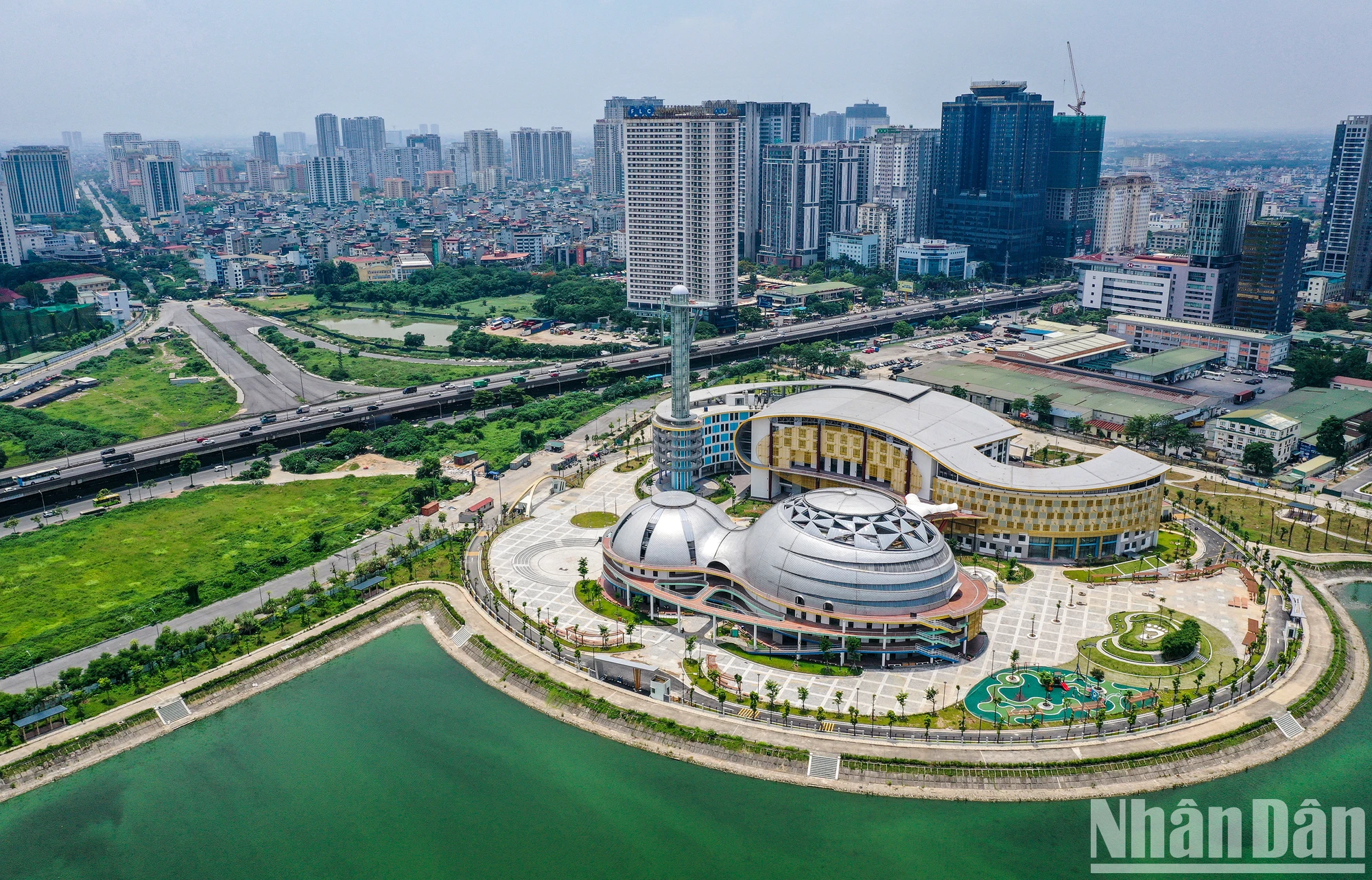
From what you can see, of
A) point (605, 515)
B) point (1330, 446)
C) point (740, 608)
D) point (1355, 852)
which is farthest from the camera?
point (1330, 446)

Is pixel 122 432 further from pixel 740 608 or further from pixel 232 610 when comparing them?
pixel 740 608

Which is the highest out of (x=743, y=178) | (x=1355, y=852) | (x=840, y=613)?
(x=743, y=178)

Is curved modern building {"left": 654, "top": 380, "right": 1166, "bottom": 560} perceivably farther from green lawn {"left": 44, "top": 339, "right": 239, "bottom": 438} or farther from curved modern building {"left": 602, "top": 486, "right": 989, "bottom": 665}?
green lawn {"left": 44, "top": 339, "right": 239, "bottom": 438}

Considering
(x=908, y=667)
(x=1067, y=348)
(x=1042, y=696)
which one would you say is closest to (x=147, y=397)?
(x=908, y=667)

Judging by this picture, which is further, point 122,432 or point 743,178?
point 743,178

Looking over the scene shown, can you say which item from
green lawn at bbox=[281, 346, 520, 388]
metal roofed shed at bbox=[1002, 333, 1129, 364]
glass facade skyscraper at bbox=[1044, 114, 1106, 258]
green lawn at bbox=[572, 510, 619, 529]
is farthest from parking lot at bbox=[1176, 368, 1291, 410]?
glass facade skyscraper at bbox=[1044, 114, 1106, 258]

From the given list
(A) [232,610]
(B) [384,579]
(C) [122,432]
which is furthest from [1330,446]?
(C) [122,432]

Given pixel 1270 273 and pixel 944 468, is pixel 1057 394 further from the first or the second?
pixel 944 468
